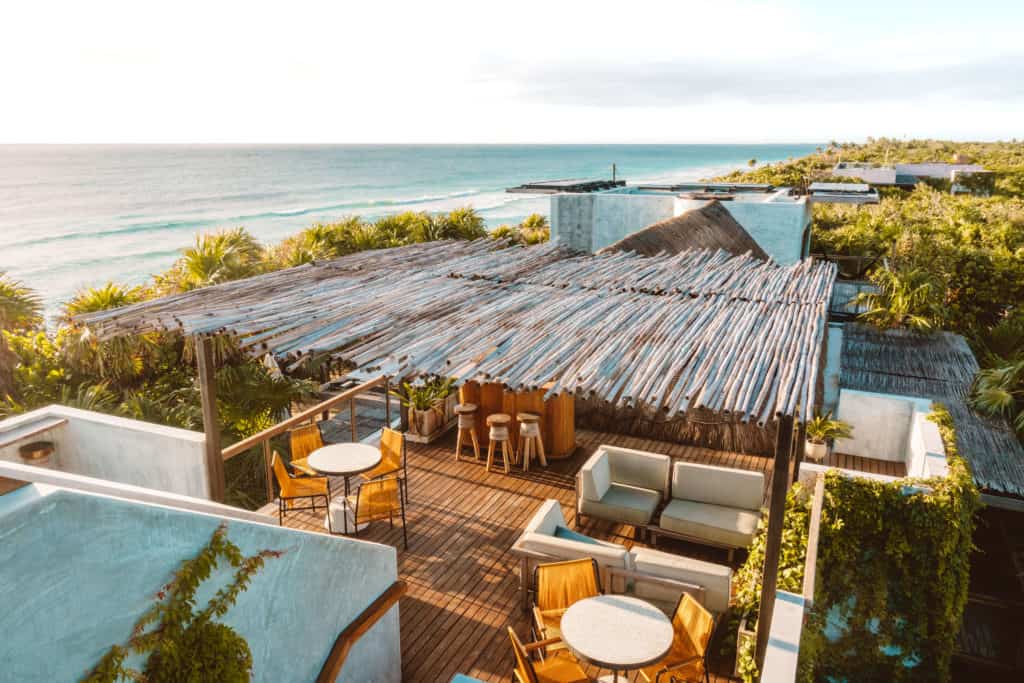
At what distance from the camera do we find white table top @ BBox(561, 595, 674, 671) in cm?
400

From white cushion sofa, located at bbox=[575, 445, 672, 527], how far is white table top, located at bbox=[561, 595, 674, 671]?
2.16 m

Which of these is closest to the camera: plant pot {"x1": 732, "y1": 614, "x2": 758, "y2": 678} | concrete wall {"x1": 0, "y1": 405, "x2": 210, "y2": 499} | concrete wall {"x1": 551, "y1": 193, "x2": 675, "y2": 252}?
plant pot {"x1": 732, "y1": 614, "x2": 758, "y2": 678}

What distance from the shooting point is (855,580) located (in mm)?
5906

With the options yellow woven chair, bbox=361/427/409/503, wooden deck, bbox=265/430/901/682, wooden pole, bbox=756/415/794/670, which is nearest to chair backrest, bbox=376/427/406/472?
yellow woven chair, bbox=361/427/409/503

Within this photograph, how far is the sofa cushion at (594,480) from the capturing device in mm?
6836

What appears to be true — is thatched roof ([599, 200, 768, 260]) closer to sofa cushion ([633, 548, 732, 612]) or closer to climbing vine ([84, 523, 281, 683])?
sofa cushion ([633, 548, 732, 612])

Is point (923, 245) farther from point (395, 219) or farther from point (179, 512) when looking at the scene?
point (179, 512)

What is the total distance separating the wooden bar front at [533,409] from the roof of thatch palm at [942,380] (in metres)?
4.62

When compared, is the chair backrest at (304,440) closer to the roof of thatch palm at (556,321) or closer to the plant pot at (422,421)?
the roof of thatch palm at (556,321)

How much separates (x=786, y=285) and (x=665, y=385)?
3.16 meters

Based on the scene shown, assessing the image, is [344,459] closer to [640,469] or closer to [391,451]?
[391,451]

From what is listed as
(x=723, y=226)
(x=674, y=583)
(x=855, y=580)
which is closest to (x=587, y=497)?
(x=674, y=583)

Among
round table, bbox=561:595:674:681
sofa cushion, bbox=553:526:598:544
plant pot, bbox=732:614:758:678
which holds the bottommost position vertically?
plant pot, bbox=732:614:758:678

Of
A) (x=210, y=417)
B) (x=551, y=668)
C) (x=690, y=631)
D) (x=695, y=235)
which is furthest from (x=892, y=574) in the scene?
(x=695, y=235)
